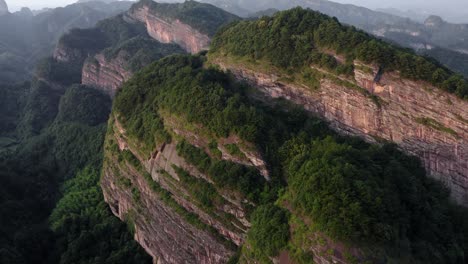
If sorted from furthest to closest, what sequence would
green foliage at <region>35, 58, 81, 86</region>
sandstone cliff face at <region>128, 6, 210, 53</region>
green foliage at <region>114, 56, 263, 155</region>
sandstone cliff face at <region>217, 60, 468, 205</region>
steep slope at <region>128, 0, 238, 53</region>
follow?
1. green foliage at <region>35, 58, 81, 86</region>
2. steep slope at <region>128, 0, 238, 53</region>
3. sandstone cliff face at <region>128, 6, 210, 53</region>
4. green foliage at <region>114, 56, 263, 155</region>
5. sandstone cliff face at <region>217, 60, 468, 205</region>

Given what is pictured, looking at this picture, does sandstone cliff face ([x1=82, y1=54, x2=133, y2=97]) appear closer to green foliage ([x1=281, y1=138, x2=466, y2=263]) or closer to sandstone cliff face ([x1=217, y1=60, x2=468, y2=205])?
sandstone cliff face ([x1=217, y1=60, x2=468, y2=205])

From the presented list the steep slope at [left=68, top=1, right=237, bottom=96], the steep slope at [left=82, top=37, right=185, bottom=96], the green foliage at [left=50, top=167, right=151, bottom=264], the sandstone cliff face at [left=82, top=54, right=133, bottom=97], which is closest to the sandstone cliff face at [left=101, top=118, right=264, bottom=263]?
the green foliage at [left=50, top=167, right=151, bottom=264]

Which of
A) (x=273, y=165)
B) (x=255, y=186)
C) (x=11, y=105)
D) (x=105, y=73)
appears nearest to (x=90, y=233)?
(x=255, y=186)

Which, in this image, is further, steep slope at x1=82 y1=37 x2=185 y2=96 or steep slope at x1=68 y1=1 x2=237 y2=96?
steep slope at x1=68 y1=1 x2=237 y2=96

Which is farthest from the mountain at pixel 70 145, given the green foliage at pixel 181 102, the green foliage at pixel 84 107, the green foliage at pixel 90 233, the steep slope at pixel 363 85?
the steep slope at pixel 363 85

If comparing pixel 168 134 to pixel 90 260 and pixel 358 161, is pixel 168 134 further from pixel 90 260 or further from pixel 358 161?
pixel 358 161

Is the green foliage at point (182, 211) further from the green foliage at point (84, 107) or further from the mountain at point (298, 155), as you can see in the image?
the green foliage at point (84, 107)

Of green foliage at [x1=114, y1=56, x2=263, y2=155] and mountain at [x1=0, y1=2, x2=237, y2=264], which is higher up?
green foliage at [x1=114, y1=56, x2=263, y2=155]
